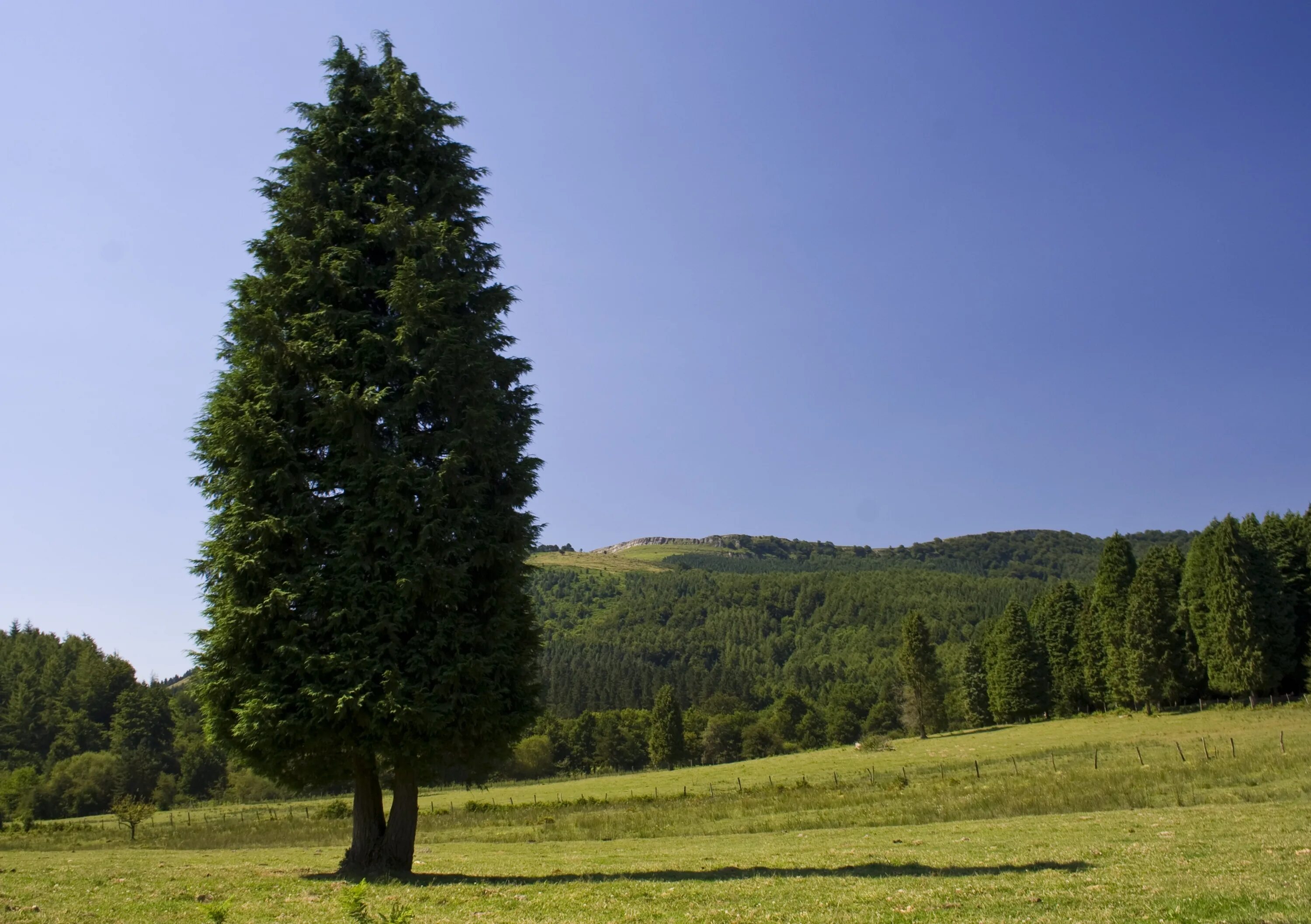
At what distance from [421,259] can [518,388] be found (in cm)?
361

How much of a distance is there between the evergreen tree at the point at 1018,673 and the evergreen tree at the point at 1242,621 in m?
20.3

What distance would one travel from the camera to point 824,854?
58.6 ft

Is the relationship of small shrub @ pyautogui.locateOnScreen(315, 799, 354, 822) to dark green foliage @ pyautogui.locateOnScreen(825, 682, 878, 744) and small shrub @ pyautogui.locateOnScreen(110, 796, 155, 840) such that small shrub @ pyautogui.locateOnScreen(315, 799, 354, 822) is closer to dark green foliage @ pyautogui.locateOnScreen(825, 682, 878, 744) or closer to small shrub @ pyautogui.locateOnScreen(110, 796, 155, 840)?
small shrub @ pyautogui.locateOnScreen(110, 796, 155, 840)

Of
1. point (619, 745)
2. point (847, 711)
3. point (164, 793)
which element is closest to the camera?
point (164, 793)

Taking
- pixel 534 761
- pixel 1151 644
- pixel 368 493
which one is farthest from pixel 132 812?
pixel 1151 644

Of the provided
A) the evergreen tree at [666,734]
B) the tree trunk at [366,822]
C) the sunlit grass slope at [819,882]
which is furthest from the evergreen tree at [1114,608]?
the tree trunk at [366,822]

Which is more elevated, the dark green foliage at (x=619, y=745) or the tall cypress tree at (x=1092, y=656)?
the tall cypress tree at (x=1092, y=656)

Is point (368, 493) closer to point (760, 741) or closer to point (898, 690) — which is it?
point (898, 690)

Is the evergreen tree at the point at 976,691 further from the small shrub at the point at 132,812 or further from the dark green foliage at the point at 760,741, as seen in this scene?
the small shrub at the point at 132,812

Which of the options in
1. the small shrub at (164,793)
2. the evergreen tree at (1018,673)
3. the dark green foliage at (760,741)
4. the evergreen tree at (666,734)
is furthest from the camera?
the dark green foliage at (760,741)

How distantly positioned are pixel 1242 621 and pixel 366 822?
79.2 m

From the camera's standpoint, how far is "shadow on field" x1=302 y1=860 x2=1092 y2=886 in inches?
520

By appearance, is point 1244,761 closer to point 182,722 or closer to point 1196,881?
point 1196,881

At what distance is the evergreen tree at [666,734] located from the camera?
110 meters
